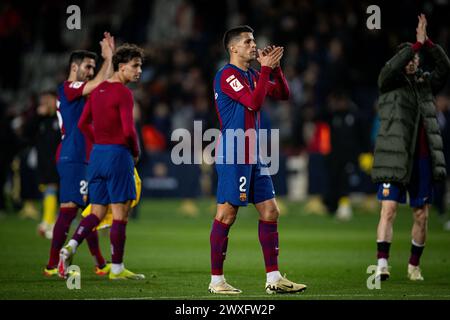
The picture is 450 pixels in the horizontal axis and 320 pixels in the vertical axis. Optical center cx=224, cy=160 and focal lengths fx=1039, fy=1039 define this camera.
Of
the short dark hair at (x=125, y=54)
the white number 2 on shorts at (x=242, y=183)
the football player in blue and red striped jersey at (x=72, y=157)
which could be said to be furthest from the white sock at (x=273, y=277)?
the short dark hair at (x=125, y=54)

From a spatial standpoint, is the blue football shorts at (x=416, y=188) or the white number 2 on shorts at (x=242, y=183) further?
the blue football shorts at (x=416, y=188)

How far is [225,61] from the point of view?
97.5ft

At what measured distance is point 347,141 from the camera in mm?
23328

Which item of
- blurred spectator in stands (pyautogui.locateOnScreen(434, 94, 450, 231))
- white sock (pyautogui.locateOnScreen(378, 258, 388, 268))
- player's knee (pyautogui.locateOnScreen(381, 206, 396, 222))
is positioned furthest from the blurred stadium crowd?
white sock (pyautogui.locateOnScreen(378, 258, 388, 268))

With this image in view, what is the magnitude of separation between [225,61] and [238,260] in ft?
52.4

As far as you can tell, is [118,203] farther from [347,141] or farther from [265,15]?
[265,15]

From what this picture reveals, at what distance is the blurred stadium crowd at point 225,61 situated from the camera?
79.3 feet

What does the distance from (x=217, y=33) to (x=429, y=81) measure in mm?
19648

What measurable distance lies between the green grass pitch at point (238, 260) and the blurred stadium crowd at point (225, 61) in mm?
2224

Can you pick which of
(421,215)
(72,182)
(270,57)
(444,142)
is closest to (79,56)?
(72,182)

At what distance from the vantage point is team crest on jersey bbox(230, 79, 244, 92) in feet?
33.9

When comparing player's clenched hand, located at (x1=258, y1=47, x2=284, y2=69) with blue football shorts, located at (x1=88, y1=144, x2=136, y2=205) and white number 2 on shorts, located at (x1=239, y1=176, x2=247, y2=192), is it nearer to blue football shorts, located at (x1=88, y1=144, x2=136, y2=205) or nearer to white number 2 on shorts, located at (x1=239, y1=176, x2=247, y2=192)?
white number 2 on shorts, located at (x1=239, y1=176, x2=247, y2=192)

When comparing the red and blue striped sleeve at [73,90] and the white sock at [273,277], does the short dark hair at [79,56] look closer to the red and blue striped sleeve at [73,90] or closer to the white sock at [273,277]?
the red and blue striped sleeve at [73,90]

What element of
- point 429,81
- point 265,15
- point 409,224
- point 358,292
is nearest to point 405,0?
point 265,15
